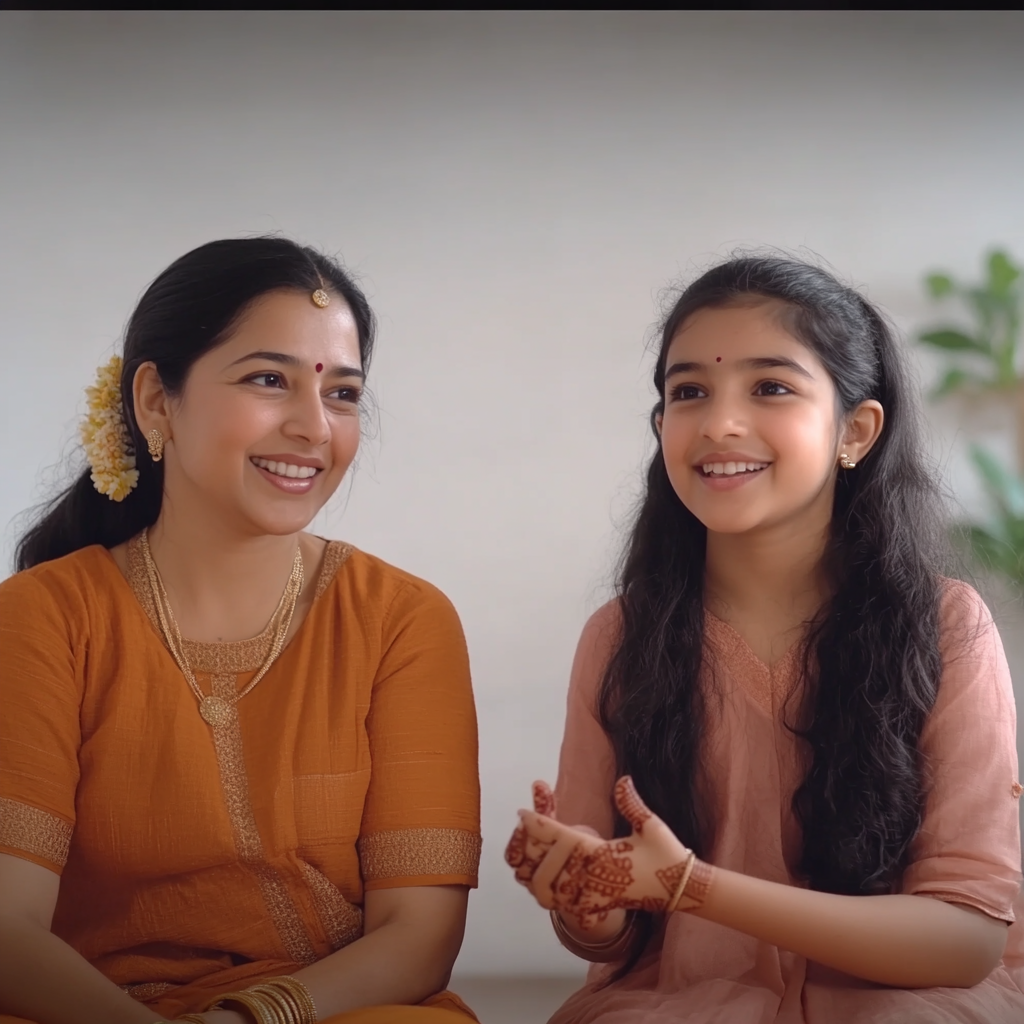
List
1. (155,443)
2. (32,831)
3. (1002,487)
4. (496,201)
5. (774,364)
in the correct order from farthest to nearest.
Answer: (1002,487) → (496,201) → (155,443) → (774,364) → (32,831)

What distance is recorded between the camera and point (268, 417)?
177cm

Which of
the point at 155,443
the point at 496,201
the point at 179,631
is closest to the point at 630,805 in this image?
the point at 179,631

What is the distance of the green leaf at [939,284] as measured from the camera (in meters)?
2.89

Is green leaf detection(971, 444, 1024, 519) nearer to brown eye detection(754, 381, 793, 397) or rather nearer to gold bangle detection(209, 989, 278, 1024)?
brown eye detection(754, 381, 793, 397)

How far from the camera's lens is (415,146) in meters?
2.68

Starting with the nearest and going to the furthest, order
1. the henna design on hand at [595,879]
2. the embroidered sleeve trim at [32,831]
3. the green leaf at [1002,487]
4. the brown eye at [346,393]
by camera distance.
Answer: the henna design on hand at [595,879] < the embroidered sleeve trim at [32,831] < the brown eye at [346,393] < the green leaf at [1002,487]

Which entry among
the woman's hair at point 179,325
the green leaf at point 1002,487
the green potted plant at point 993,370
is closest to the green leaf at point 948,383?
the green potted plant at point 993,370

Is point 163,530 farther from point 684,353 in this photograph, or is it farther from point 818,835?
point 818,835

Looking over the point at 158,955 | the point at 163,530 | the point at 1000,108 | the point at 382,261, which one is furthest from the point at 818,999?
the point at 1000,108

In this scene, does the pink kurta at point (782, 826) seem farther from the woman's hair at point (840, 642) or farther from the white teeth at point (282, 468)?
the white teeth at point (282, 468)

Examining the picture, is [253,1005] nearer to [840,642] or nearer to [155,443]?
[155,443]

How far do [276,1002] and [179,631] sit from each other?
54cm

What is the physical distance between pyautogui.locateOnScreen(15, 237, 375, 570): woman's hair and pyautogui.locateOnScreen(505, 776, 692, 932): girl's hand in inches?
31.0

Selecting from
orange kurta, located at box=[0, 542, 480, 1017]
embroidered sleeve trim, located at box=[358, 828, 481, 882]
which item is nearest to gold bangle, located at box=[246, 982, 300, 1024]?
orange kurta, located at box=[0, 542, 480, 1017]
